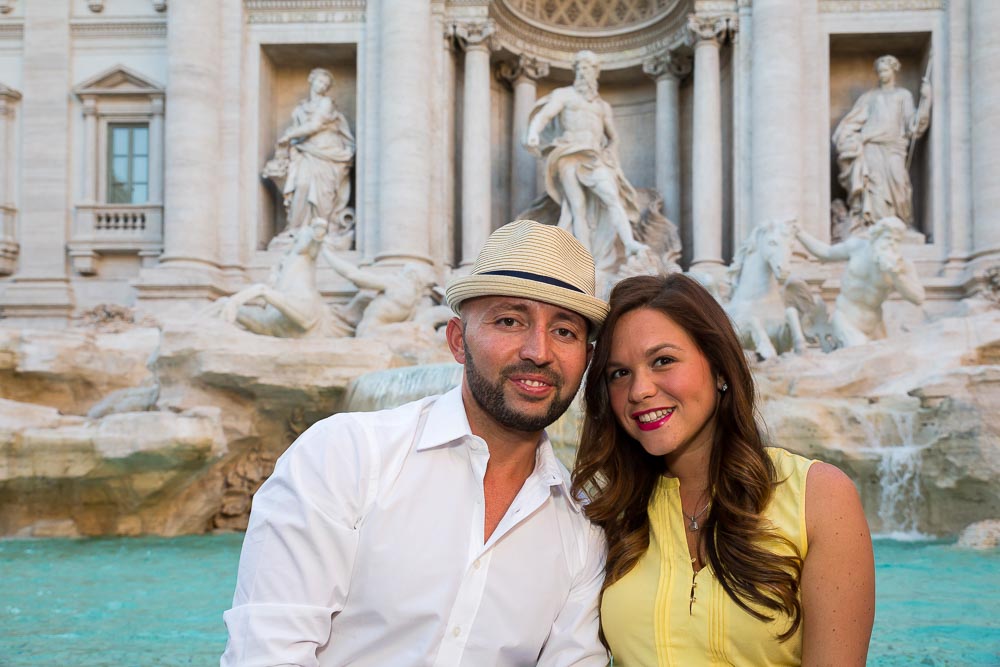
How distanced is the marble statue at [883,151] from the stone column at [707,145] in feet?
6.63

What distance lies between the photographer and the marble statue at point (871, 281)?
855 cm

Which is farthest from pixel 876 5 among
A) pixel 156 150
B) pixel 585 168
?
pixel 156 150

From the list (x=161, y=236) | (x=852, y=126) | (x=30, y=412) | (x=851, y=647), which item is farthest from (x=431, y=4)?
(x=851, y=647)

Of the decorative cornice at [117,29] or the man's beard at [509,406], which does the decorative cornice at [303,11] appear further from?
the man's beard at [509,406]

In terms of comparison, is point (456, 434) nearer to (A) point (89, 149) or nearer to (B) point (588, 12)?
(A) point (89, 149)

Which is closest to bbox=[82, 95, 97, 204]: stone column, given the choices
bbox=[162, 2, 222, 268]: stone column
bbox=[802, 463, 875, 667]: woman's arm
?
bbox=[162, 2, 222, 268]: stone column

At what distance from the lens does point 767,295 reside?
30.4 ft

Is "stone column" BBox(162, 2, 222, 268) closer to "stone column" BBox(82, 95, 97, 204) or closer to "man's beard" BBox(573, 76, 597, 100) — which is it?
"stone column" BBox(82, 95, 97, 204)

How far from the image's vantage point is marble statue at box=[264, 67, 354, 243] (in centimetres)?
1372

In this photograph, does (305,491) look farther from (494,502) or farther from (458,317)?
(458,317)

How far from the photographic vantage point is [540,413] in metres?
2.02

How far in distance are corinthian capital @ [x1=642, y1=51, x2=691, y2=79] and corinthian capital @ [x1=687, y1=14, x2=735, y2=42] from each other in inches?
43.4

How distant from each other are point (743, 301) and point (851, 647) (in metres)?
7.82

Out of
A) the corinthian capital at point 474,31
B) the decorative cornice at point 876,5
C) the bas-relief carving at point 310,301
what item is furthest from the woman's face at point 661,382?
the decorative cornice at point 876,5
